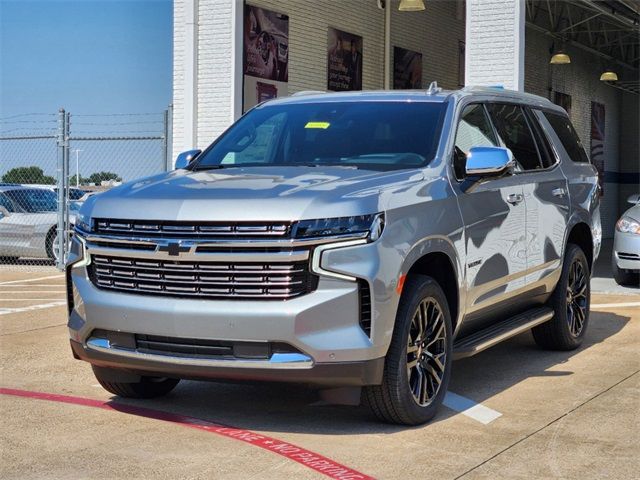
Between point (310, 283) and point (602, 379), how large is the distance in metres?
2.95

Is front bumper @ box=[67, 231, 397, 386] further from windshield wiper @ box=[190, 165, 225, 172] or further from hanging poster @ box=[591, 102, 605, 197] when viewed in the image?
hanging poster @ box=[591, 102, 605, 197]

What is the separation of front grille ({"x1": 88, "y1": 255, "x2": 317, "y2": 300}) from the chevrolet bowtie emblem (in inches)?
2.2

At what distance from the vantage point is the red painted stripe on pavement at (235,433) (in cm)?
502

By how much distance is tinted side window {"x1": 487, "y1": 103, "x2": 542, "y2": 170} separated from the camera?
7.62 m

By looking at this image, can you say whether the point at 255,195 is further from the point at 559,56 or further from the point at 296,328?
the point at 559,56

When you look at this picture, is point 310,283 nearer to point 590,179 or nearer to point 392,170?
point 392,170

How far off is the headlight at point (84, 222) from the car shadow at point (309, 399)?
121cm

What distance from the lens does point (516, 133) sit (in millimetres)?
7879

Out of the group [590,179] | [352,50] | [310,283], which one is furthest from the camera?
[352,50]

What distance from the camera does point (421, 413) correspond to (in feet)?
19.3

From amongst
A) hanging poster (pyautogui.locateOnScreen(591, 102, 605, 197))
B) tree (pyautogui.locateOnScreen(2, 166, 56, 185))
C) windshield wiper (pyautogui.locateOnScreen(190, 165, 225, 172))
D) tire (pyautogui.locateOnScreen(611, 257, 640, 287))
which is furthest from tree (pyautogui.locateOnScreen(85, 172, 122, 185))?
hanging poster (pyautogui.locateOnScreen(591, 102, 605, 197))

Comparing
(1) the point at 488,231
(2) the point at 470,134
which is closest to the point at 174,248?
(1) the point at 488,231

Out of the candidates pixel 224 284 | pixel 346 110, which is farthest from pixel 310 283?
pixel 346 110

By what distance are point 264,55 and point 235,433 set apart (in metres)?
13.2
